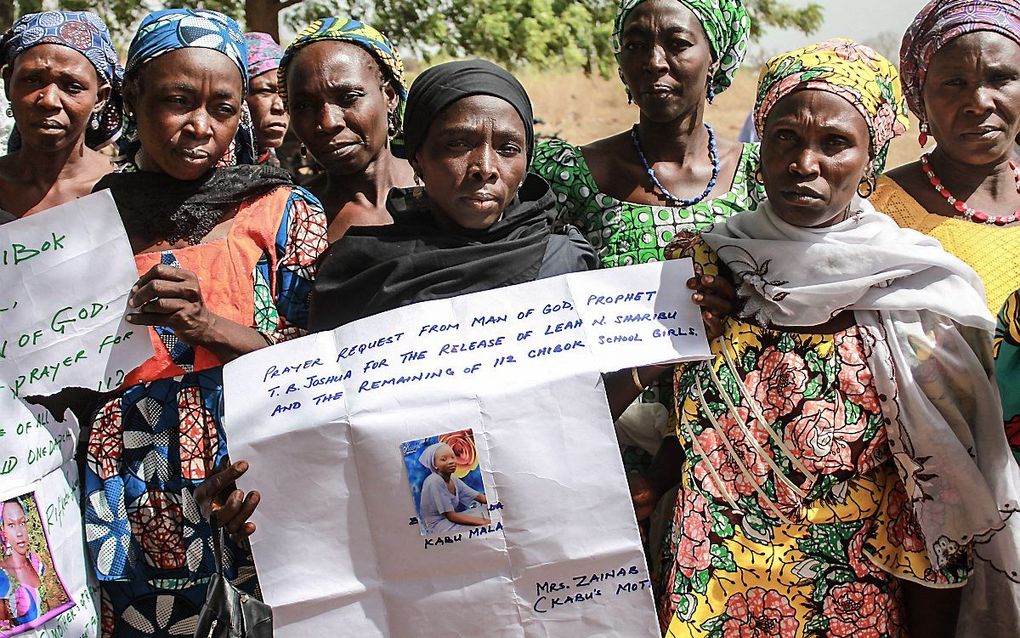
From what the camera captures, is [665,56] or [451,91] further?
[665,56]

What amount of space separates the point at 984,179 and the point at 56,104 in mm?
2944

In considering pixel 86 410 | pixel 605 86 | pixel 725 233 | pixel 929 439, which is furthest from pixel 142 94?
pixel 605 86

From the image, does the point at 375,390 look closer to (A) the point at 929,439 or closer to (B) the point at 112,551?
(B) the point at 112,551

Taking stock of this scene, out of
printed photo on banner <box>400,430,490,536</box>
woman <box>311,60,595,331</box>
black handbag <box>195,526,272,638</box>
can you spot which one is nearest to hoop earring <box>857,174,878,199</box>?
woman <box>311,60,595,331</box>

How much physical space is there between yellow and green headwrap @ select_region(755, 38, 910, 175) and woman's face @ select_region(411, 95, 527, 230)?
682mm

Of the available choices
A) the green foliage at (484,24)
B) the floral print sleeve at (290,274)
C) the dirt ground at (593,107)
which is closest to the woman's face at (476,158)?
the floral print sleeve at (290,274)

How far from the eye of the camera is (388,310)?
2732mm

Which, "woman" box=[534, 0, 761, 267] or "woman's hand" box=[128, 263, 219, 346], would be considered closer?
"woman's hand" box=[128, 263, 219, 346]

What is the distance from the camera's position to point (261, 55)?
5.03 meters

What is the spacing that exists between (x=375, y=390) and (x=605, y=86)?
28433mm

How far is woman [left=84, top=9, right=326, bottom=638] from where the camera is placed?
9.29ft

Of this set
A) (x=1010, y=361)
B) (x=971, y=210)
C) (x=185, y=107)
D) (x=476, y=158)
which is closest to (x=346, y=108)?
(x=185, y=107)

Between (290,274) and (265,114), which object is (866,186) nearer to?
(290,274)

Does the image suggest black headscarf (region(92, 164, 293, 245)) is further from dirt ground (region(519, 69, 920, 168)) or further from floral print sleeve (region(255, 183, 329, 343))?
dirt ground (region(519, 69, 920, 168))
